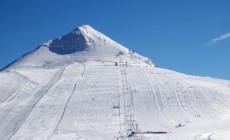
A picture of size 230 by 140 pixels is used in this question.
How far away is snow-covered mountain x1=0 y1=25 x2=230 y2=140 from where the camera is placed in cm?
5869

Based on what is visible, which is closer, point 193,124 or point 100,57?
point 193,124

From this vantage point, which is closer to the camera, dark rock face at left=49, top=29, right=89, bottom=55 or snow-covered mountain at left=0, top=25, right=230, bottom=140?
snow-covered mountain at left=0, top=25, right=230, bottom=140

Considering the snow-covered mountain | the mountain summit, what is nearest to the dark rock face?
the mountain summit

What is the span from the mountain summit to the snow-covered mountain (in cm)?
995

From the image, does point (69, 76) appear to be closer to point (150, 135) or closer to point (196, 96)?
point (196, 96)

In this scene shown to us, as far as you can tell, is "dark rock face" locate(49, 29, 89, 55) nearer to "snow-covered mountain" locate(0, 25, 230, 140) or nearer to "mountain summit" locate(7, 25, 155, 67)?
"mountain summit" locate(7, 25, 155, 67)

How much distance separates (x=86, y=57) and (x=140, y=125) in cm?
6741

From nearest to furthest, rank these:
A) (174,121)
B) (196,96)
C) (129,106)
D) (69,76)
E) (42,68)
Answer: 1. (174,121)
2. (129,106)
3. (196,96)
4. (69,76)
5. (42,68)

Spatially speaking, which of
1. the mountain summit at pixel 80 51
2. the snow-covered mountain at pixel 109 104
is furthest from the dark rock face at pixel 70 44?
the snow-covered mountain at pixel 109 104

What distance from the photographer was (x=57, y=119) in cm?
6662

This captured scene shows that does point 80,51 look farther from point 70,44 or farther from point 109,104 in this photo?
point 109,104

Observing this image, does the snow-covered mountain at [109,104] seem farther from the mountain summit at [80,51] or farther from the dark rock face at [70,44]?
the dark rock face at [70,44]

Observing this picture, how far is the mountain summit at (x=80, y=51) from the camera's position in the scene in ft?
418

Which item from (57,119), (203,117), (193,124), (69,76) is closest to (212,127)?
(193,124)
